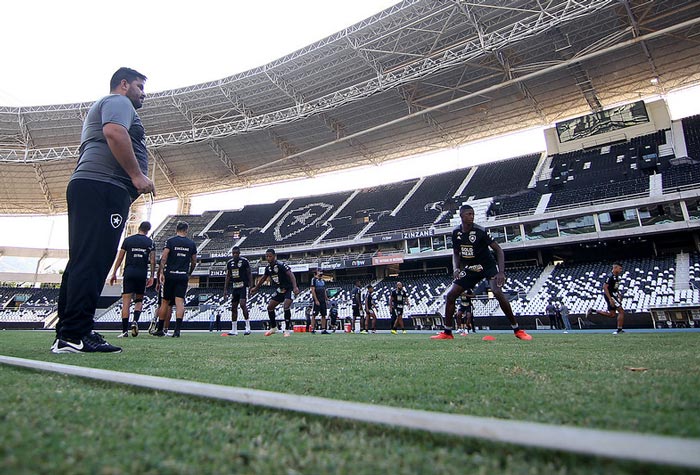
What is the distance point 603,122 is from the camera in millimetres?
24688

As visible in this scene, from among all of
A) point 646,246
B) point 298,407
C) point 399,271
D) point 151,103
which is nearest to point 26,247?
point 151,103

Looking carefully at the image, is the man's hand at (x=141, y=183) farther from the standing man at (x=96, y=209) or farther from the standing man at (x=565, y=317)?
the standing man at (x=565, y=317)

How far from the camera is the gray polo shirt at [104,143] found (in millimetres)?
2785

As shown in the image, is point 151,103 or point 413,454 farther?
point 151,103

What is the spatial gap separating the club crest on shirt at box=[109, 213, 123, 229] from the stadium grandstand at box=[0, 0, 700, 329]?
1691 cm

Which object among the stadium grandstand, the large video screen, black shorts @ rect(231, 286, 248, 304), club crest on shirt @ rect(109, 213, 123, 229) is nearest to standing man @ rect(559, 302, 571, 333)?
the stadium grandstand

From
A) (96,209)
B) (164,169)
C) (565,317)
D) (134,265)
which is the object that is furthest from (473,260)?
(164,169)

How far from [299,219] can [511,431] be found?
104 ft

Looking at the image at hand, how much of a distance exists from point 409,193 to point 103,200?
91.8 feet

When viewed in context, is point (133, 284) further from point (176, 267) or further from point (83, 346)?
point (83, 346)

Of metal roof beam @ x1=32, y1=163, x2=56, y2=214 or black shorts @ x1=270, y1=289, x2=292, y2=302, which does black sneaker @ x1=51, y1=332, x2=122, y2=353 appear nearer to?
black shorts @ x1=270, y1=289, x2=292, y2=302

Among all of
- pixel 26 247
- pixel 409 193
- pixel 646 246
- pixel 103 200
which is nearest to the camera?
pixel 103 200

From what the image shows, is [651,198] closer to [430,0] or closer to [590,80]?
[590,80]

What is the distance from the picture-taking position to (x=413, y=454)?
0.72m
